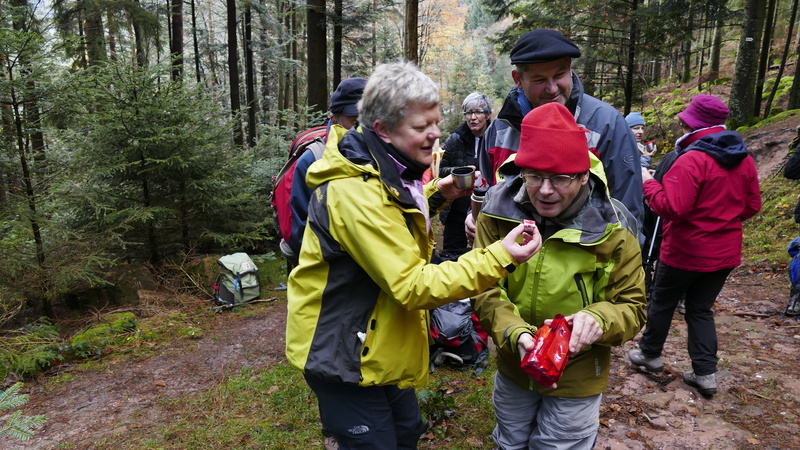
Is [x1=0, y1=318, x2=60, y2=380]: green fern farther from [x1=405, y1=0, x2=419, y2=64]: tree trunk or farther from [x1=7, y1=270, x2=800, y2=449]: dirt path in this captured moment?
[x1=405, y1=0, x2=419, y2=64]: tree trunk

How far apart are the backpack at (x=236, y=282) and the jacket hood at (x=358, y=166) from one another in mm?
5852

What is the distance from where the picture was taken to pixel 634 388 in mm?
4020

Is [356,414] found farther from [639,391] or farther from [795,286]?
[795,286]

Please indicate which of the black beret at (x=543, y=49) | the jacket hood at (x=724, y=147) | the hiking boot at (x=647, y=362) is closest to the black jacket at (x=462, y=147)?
the jacket hood at (x=724, y=147)

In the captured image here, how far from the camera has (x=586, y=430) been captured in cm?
223

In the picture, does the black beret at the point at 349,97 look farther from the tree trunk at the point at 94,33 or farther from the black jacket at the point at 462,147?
the tree trunk at the point at 94,33

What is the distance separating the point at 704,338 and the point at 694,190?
125cm

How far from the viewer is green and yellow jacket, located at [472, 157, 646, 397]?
80.0 inches

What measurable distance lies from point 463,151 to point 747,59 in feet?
35.8

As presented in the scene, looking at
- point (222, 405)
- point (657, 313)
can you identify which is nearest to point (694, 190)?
point (657, 313)

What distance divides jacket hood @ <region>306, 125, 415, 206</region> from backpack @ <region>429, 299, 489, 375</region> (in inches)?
106

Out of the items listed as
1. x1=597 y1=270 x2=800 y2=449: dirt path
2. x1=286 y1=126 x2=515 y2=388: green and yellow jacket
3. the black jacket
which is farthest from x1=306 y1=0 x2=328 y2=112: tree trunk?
x1=286 y1=126 x2=515 y2=388: green and yellow jacket

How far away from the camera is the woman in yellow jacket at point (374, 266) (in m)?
1.80

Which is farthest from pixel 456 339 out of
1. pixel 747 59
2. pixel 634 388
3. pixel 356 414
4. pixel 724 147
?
pixel 747 59
